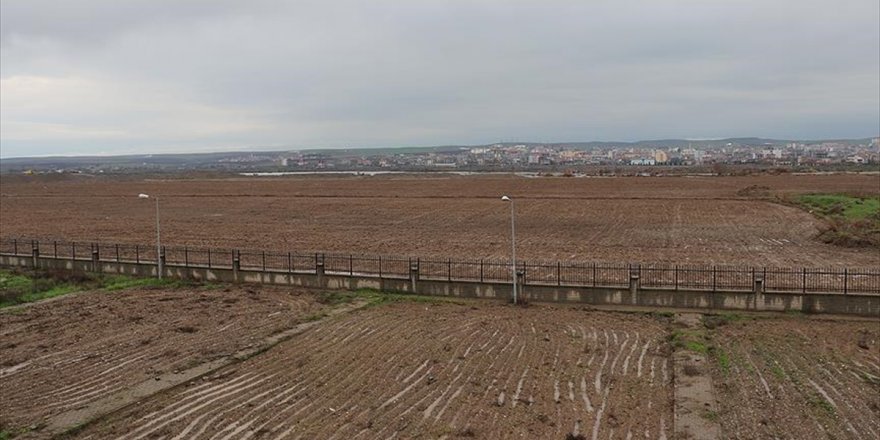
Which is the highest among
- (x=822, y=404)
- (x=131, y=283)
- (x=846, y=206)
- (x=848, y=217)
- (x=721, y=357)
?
(x=846, y=206)

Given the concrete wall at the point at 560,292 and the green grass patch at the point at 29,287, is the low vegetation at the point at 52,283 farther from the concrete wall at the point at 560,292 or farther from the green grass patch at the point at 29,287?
the concrete wall at the point at 560,292

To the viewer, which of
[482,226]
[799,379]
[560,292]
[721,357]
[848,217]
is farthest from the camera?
[482,226]

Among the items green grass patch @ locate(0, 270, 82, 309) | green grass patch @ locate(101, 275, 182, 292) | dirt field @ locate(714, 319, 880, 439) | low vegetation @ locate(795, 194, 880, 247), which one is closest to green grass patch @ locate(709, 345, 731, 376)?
dirt field @ locate(714, 319, 880, 439)

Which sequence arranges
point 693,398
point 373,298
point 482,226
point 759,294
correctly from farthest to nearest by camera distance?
point 482,226, point 373,298, point 759,294, point 693,398

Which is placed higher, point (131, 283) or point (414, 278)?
point (414, 278)

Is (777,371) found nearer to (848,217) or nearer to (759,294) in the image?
(759,294)

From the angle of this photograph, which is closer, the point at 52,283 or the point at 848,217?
the point at 52,283

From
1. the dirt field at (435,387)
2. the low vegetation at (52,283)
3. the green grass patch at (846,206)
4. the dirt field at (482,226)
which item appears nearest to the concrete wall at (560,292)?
the low vegetation at (52,283)

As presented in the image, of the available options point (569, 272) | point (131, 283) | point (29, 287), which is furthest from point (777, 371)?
point (29, 287)
